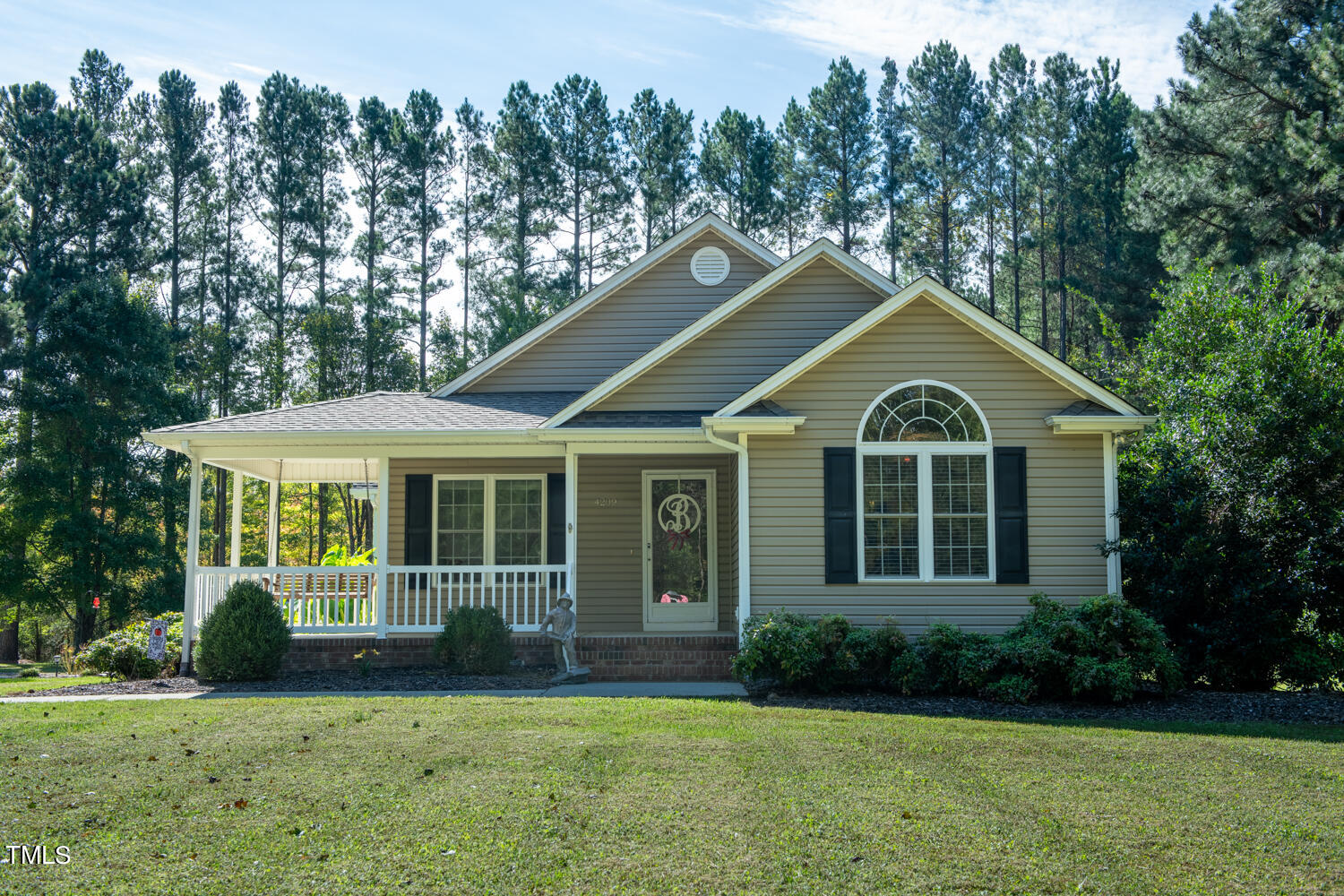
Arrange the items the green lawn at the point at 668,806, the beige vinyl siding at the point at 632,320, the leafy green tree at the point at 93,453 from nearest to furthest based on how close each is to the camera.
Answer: the green lawn at the point at 668,806 → the beige vinyl siding at the point at 632,320 → the leafy green tree at the point at 93,453

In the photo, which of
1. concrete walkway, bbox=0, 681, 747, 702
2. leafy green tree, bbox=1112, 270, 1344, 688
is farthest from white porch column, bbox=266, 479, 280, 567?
leafy green tree, bbox=1112, 270, 1344, 688

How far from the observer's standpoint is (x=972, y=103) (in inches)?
1250

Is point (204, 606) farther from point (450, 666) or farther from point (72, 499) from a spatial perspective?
point (72, 499)

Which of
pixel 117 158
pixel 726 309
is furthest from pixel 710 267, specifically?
pixel 117 158

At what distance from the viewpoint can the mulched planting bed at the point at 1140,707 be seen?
29.2 feet

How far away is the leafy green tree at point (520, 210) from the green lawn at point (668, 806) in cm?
2358

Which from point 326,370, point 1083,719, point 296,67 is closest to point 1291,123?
point 1083,719

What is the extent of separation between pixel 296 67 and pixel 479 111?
5702 millimetres

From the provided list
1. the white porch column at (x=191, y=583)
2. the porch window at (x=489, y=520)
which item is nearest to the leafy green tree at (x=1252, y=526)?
the porch window at (x=489, y=520)

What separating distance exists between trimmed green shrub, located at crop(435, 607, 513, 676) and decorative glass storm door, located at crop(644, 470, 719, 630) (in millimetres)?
2534

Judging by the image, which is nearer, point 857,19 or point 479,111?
point 857,19

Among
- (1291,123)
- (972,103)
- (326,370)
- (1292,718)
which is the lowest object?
(1292,718)

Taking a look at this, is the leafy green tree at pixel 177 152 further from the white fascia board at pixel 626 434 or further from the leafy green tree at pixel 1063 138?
the leafy green tree at pixel 1063 138

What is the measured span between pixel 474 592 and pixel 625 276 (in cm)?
513
